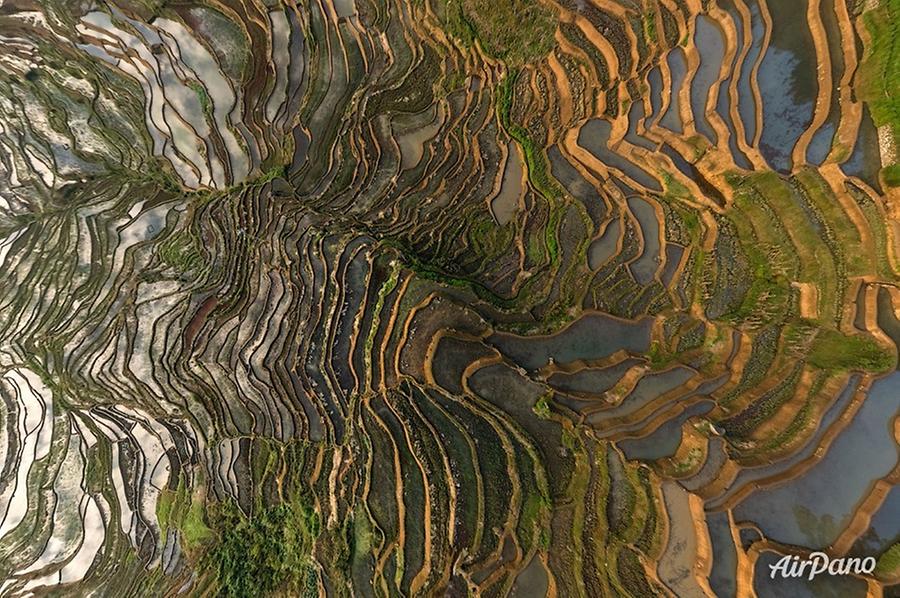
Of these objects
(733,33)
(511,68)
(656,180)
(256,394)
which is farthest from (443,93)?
(256,394)

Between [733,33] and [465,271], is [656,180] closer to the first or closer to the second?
[733,33]

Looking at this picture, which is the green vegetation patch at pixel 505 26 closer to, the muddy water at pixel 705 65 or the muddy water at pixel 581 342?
the muddy water at pixel 705 65

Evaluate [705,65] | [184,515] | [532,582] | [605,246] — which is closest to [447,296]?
[605,246]

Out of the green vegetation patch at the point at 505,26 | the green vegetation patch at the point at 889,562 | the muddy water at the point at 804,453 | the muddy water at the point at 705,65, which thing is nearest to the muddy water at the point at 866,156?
the muddy water at the point at 705,65

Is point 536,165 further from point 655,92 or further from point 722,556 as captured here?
point 722,556

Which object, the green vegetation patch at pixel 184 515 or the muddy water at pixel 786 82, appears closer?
the muddy water at pixel 786 82
